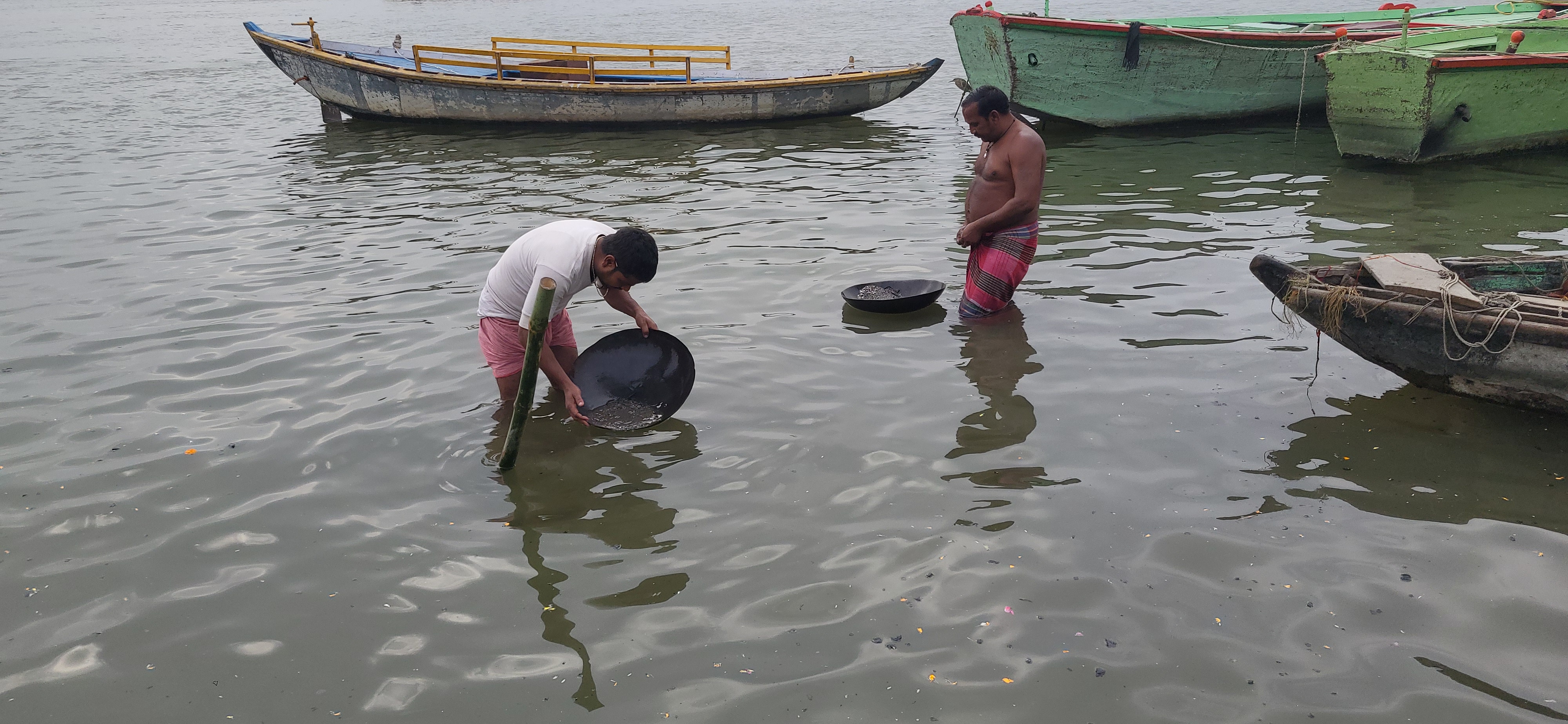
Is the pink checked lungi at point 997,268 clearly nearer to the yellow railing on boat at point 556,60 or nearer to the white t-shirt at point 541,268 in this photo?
the white t-shirt at point 541,268

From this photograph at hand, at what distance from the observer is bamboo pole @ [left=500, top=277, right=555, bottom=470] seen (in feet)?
12.8

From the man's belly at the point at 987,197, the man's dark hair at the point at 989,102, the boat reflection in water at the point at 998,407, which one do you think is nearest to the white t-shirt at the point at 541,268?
the boat reflection in water at the point at 998,407

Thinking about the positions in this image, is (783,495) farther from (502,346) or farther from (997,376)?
(997,376)

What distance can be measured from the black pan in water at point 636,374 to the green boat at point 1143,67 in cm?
880

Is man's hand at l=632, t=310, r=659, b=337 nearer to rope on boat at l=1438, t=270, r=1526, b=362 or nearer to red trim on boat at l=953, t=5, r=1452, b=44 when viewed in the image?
rope on boat at l=1438, t=270, r=1526, b=362

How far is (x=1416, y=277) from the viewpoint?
4.94 meters

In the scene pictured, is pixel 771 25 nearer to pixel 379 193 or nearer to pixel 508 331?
pixel 379 193

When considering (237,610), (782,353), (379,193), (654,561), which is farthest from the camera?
(379,193)

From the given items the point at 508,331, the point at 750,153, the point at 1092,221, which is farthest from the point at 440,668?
the point at 750,153

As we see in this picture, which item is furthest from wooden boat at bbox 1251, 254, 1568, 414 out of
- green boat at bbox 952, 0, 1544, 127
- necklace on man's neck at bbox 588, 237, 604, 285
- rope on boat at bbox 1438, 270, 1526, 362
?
green boat at bbox 952, 0, 1544, 127

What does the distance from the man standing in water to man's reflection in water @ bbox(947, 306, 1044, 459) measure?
17 cm

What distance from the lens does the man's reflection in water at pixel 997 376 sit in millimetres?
4852

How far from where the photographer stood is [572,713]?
3117mm

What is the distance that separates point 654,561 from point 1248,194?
8128mm
